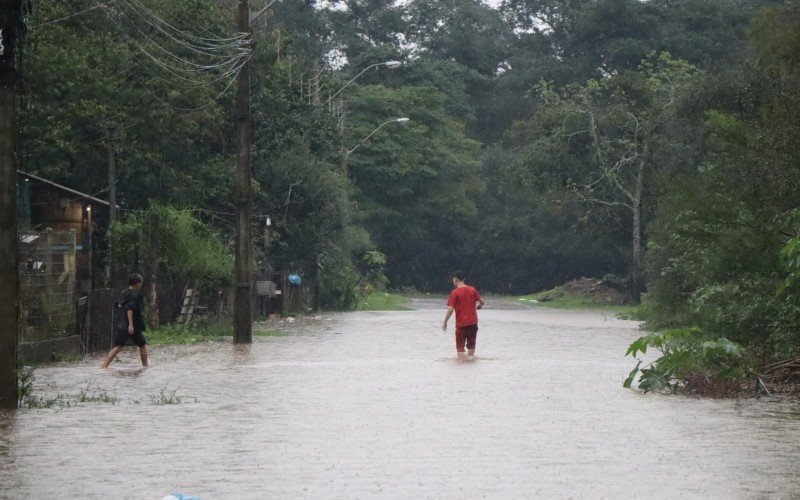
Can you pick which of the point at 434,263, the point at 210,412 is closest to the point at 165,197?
the point at 210,412

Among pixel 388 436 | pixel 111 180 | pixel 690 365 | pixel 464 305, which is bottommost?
pixel 388 436

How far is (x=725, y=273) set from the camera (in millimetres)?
22375

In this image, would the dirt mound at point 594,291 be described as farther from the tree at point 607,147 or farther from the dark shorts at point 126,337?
the dark shorts at point 126,337

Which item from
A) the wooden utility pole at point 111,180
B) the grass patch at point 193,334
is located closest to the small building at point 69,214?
the wooden utility pole at point 111,180

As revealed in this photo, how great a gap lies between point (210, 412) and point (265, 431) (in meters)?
2.01

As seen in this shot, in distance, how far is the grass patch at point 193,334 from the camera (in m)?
30.0

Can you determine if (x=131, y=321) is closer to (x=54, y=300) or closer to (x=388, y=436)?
(x=54, y=300)

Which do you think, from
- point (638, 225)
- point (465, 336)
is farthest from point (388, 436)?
point (638, 225)

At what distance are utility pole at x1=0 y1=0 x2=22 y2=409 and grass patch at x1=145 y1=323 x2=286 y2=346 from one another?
1388cm

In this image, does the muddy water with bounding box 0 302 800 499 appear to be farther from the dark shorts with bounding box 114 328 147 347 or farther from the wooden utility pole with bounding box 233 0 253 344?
the wooden utility pole with bounding box 233 0 253 344

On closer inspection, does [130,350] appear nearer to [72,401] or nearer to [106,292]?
[106,292]

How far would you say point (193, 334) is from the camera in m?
32.1

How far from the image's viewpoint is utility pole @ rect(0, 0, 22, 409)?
15.2 m

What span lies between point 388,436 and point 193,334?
19.6m
